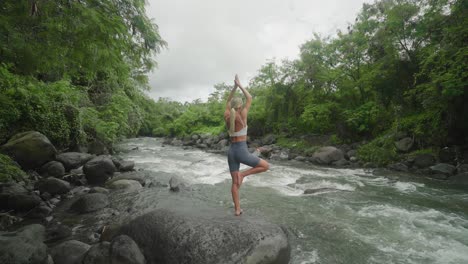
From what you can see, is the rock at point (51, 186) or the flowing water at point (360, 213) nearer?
the flowing water at point (360, 213)

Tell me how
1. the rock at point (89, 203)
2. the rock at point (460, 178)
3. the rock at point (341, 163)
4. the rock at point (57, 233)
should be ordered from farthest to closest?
the rock at point (341, 163)
the rock at point (460, 178)
the rock at point (89, 203)
the rock at point (57, 233)

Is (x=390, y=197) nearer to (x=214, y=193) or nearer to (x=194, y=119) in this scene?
(x=214, y=193)

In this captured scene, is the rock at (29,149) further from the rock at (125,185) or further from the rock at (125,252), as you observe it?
the rock at (125,252)

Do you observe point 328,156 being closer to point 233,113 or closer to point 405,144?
point 405,144

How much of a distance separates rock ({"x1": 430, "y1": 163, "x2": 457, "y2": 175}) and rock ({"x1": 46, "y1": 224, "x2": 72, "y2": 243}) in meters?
14.2

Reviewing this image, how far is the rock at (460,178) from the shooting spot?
33.8 feet

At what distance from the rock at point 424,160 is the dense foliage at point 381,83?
39.1 inches

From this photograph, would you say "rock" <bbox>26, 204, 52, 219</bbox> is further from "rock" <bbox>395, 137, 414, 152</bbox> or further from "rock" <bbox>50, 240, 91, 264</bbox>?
"rock" <bbox>395, 137, 414, 152</bbox>

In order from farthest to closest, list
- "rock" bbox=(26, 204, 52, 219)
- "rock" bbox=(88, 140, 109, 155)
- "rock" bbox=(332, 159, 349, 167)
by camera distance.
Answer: "rock" bbox=(332, 159, 349, 167) → "rock" bbox=(88, 140, 109, 155) → "rock" bbox=(26, 204, 52, 219)

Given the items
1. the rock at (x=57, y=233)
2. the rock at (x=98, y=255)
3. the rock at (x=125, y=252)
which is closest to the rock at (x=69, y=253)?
the rock at (x=98, y=255)

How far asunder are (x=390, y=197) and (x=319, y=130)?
626 inches

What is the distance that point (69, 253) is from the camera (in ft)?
14.1

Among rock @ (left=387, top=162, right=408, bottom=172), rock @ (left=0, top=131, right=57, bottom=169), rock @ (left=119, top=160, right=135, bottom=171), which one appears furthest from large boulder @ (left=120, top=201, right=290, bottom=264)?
rock @ (left=387, top=162, right=408, bottom=172)

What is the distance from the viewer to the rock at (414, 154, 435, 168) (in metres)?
12.8
